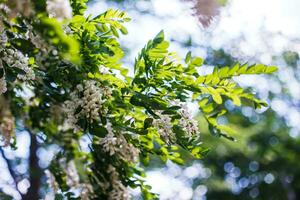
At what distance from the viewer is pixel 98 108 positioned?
208cm

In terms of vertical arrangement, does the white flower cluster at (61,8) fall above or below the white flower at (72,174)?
above

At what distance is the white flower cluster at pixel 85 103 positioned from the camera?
2.06 metres

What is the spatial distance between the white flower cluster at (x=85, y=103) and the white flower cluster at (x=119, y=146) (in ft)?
0.33

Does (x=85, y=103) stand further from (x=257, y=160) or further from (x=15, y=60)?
(x=257, y=160)

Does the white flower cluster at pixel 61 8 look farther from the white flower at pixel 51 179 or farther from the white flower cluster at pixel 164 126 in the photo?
the white flower cluster at pixel 164 126

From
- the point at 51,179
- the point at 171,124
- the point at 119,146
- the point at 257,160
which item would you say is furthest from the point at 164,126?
the point at 257,160

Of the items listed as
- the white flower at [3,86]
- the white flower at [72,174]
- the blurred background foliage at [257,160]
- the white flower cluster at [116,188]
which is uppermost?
the white flower at [72,174]

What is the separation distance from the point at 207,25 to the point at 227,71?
0.51 m

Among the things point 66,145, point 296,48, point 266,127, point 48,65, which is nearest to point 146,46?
point 48,65

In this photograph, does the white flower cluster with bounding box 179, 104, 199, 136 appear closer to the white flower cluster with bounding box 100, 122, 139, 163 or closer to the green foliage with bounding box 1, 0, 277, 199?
the green foliage with bounding box 1, 0, 277, 199

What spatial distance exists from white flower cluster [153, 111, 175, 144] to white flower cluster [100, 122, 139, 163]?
121mm

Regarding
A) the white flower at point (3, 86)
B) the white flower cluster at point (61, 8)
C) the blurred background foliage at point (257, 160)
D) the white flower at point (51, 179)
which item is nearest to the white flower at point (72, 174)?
the white flower at point (51, 179)

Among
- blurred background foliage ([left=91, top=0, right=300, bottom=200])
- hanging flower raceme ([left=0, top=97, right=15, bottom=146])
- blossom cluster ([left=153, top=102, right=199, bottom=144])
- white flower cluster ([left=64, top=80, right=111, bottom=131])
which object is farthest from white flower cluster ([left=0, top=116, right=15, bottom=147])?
blurred background foliage ([left=91, top=0, right=300, bottom=200])

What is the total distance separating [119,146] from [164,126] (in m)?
0.19
